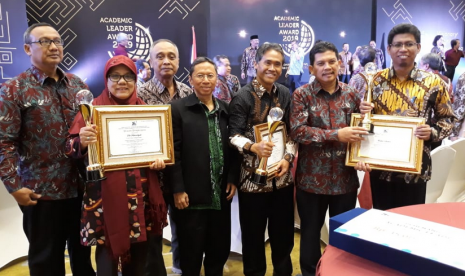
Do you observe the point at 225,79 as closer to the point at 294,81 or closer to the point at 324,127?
the point at 294,81

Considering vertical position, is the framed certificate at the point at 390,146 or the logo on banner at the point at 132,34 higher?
the logo on banner at the point at 132,34

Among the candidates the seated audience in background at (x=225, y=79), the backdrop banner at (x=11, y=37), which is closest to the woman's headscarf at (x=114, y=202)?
the backdrop banner at (x=11, y=37)

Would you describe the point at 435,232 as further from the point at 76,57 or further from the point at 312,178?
the point at 76,57

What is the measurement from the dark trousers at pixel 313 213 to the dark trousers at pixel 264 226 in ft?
0.29

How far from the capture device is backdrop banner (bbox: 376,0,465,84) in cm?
705

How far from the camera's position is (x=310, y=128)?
1.93 meters

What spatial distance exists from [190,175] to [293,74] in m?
5.16

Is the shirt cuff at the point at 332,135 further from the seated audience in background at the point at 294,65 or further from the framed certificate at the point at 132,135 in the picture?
the seated audience in background at the point at 294,65

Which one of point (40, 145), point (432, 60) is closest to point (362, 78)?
point (432, 60)

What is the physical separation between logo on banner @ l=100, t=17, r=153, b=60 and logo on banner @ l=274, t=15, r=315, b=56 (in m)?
2.60

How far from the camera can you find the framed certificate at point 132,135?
165 centimetres

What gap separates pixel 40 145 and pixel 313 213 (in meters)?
1.66

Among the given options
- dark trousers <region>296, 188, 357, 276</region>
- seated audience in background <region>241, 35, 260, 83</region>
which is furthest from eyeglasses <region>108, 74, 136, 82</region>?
seated audience in background <region>241, 35, 260, 83</region>

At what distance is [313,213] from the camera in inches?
82.7
